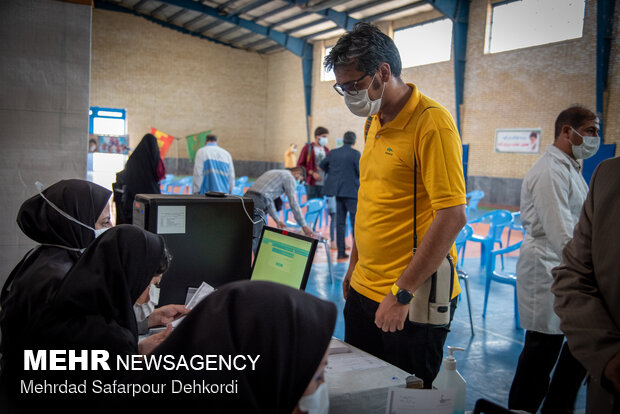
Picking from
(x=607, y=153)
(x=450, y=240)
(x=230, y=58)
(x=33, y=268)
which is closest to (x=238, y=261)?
(x=33, y=268)

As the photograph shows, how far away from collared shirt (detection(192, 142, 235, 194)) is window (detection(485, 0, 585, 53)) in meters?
8.58

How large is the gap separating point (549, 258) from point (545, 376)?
1.86 feet

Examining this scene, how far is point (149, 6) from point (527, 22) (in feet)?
42.5

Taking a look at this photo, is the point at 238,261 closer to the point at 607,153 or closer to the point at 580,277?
the point at 580,277

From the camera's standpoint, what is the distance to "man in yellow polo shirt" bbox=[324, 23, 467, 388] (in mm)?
1512

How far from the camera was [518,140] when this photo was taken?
12250mm

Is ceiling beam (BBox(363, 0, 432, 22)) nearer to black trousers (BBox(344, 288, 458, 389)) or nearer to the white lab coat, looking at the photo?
the white lab coat

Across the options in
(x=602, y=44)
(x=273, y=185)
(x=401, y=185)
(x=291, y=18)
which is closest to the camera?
(x=401, y=185)

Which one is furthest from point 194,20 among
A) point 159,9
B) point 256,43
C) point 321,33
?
point 321,33

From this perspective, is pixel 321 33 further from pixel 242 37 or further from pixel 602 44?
pixel 602 44

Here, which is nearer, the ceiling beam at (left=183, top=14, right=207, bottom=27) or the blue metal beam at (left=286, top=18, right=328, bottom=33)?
the blue metal beam at (left=286, top=18, right=328, bottom=33)

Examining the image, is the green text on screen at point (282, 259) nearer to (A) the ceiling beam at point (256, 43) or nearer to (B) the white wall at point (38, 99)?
(B) the white wall at point (38, 99)

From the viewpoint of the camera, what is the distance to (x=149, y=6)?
58.5 ft

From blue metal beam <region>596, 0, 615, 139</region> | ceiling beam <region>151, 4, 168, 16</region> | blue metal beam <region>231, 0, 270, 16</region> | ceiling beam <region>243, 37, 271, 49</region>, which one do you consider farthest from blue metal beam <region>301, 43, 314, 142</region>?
blue metal beam <region>596, 0, 615, 139</region>
